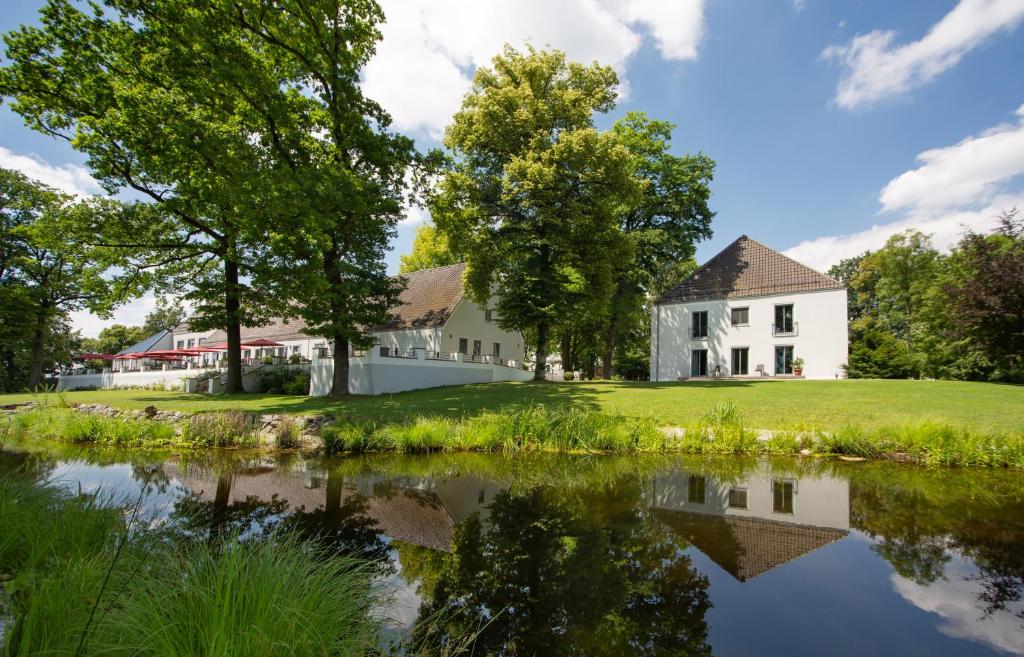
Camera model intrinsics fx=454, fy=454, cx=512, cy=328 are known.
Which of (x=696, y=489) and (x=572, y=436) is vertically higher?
(x=572, y=436)

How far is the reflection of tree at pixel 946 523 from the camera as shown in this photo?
187 inches

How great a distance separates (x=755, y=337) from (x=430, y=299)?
20523mm

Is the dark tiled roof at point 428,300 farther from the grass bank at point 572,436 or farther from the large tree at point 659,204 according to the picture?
the grass bank at point 572,436

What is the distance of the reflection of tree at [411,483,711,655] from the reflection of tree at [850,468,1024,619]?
8.62 feet

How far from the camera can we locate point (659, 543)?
5551mm

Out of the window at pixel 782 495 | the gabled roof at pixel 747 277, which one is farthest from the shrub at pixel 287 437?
the gabled roof at pixel 747 277

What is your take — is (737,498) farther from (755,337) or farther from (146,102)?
(755,337)

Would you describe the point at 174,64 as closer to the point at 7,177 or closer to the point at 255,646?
the point at 255,646

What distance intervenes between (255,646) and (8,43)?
19.5 metres

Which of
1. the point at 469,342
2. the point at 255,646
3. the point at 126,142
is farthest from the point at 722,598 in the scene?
the point at 469,342

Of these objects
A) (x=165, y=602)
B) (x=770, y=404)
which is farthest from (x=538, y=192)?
(x=165, y=602)

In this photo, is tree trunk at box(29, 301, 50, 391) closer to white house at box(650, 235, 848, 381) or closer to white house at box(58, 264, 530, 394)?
white house at box(58, 264, 530, 394)

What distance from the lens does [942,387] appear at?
18.0 metres

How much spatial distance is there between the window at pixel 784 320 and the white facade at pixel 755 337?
6cm
